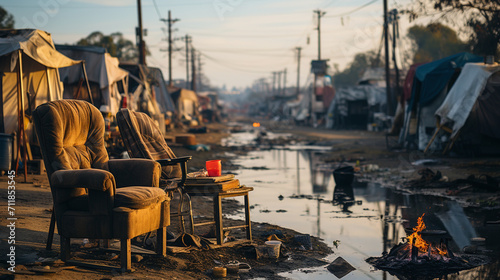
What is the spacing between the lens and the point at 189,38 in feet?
242

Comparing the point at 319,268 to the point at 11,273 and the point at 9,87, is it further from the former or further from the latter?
the point at 9,87

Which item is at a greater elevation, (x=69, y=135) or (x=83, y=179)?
(x=69, y=135)

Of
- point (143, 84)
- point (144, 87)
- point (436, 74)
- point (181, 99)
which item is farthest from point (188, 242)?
Result: point (181, 99)

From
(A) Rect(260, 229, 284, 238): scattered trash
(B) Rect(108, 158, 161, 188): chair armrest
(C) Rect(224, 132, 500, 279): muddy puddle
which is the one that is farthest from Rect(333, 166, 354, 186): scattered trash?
(B) Rect(108, 158, 161, 188): chair armrest

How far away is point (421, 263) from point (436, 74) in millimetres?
16396

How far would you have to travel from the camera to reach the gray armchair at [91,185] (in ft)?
16.9

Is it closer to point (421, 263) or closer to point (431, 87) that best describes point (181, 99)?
point (431, 87)

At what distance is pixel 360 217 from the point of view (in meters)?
9.45

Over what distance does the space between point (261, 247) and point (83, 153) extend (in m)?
2.34

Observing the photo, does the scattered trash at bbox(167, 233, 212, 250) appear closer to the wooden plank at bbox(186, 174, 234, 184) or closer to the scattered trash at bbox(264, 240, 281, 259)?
the wooden plank at bbox(186, 174, 234, 184)

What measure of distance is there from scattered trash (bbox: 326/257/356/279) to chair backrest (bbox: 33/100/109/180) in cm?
283

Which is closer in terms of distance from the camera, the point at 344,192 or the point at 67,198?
the point at 67,198

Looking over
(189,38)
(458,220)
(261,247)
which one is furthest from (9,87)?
(189,38)

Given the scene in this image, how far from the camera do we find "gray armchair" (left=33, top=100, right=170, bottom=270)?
16.9 feet
